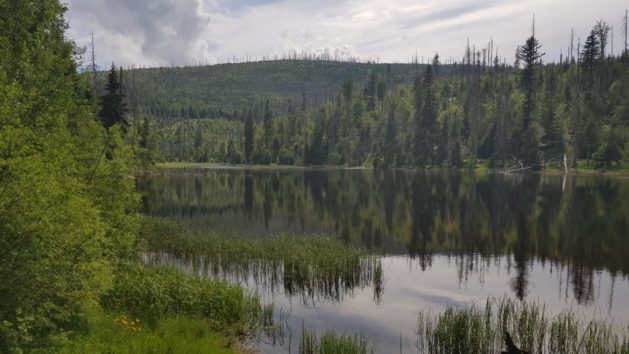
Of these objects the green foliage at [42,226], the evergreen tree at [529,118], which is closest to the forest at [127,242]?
the green foliage at [42,226]

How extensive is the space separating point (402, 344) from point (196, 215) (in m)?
46.3

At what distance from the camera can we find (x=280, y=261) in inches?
1442

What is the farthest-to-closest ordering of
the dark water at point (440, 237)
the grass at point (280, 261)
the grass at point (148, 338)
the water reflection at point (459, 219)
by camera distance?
the water reflection at point (459, 219)
the grass at point (280, 261)
the dark water at point (440, 237)
the grass at point (148, 338)

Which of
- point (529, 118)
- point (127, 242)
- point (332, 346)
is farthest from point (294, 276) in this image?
point (529, 118)

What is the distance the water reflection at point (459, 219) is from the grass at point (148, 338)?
2090cm

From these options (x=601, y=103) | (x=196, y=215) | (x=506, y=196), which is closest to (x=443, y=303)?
(x=196, y=215)

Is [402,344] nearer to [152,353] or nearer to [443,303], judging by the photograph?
[443,303]

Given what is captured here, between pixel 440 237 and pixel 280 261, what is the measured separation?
22609mm

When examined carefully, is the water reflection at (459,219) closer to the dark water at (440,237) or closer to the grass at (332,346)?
the dark water at (440,237)

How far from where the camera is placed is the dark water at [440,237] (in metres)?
28.4

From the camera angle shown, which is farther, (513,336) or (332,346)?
(513,336)

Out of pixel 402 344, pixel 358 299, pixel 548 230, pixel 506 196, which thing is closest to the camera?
pixel 402 344

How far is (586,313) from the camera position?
1091 inches

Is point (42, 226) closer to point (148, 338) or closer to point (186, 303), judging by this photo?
point (148, 338)
